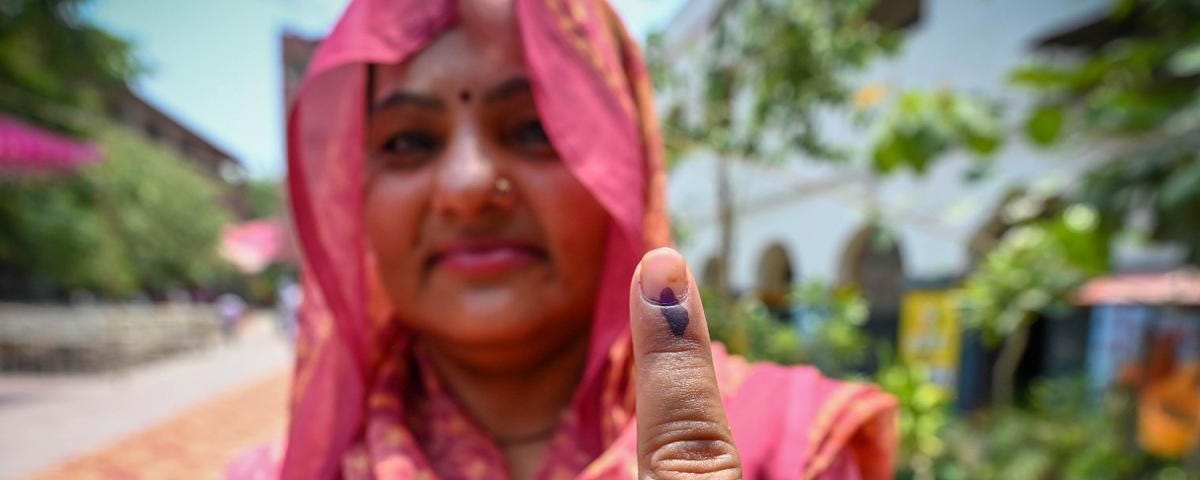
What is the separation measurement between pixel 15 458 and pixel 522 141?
5.10 m

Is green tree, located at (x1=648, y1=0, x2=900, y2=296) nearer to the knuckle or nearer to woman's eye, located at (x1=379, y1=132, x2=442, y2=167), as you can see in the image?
woman's eye, located at (x1=379, y1=132, x2=442, y2=167)

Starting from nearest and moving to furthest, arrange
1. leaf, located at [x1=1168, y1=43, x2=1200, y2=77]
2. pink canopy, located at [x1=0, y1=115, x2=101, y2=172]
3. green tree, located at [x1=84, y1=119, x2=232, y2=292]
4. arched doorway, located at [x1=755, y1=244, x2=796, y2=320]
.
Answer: leaf, located at [x1=1168, y1=43, x2=1200, y2=77], pink canopy, located at [x1=0, y1=115, x2=101, y2=172], arched doorway, located at [x1=755, y1=244, x2=796, y2=320], green tree, located at [x1=84, y1=119, x2=232, y2=292]

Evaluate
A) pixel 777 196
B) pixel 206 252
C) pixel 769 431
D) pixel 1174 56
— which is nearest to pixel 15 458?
pixel 769 431

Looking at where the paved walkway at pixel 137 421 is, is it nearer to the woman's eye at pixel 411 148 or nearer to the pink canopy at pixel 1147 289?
the woman's eye at pixel 411 148

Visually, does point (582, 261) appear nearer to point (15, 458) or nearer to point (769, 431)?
point (769, 431)

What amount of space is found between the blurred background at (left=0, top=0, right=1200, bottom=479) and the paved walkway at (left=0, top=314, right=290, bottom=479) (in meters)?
0.03

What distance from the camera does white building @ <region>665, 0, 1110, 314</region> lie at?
4.38 metres

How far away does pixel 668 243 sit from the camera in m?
0.97

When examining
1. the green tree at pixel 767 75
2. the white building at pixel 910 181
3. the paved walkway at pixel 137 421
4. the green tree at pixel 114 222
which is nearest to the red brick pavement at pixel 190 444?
the paved walkway at pixel 137 421

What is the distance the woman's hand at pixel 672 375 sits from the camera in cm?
50

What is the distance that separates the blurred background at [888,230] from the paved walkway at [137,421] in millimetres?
33

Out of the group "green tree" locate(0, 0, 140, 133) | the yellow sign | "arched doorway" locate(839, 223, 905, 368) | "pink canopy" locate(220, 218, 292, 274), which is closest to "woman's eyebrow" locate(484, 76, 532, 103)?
the yellow sign

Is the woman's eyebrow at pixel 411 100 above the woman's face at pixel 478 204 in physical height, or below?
above

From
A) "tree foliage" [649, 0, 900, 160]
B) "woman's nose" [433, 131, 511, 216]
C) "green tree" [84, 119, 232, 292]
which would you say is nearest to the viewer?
"woman's nose" [433, 131, 511, 216]
